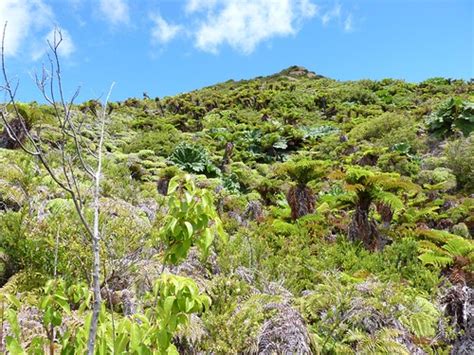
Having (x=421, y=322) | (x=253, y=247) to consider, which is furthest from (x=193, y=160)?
(x=421, y=322)

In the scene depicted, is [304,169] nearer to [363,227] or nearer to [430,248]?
[363,227]

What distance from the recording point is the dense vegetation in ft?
7.13

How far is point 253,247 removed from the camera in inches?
280

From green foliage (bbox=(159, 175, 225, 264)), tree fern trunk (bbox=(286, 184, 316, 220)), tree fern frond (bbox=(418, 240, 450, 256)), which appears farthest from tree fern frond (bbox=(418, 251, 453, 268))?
green foliage (bbox=(159, 175, 225, 264))

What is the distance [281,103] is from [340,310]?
22.2 m

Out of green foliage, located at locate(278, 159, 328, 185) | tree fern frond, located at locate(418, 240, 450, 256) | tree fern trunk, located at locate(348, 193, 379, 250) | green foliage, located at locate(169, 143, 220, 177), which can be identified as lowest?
tree fern frond, located at locate(418, 240, 450, 256)

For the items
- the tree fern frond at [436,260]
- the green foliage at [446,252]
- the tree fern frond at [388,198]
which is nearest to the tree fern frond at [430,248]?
the green foliage at [446,252]

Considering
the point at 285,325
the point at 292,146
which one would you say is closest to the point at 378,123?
the point at 292,146

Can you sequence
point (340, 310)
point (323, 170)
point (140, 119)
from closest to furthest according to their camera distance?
point (340, 310)
point (323, 170)
point (140, 119)

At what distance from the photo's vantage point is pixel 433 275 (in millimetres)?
6527

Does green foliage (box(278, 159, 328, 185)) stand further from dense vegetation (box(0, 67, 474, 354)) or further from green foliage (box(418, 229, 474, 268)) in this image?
green foliage (box(418, 229, 474, 268))

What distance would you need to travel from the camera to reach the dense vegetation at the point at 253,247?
2.17m

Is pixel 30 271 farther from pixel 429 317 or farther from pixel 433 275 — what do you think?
pixel 433 275

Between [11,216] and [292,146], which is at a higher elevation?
[292,146]
